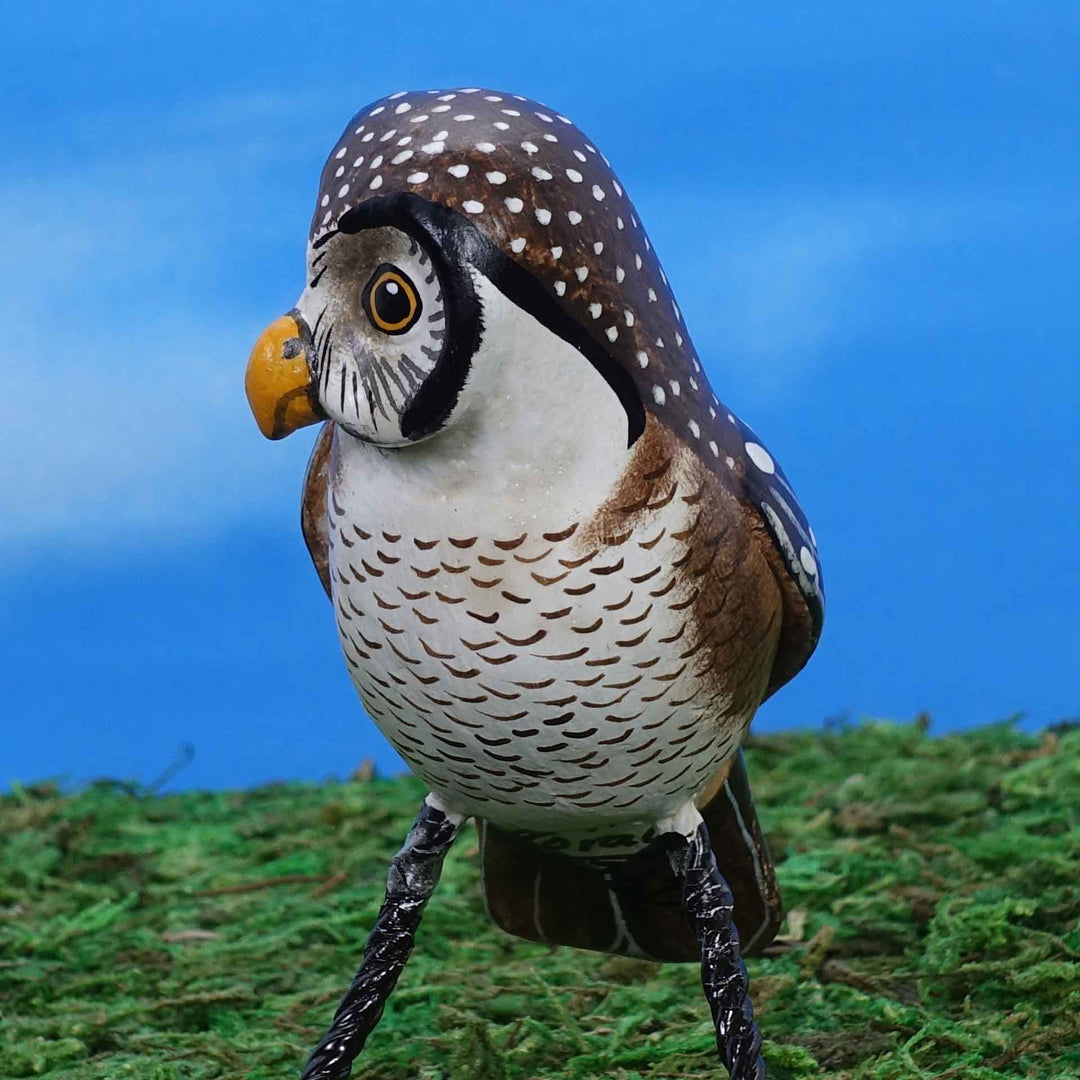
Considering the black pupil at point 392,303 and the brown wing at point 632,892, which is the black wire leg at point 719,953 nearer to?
the brown wing at point 632,892

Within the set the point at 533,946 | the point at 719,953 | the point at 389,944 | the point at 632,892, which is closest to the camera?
the point at 719,953

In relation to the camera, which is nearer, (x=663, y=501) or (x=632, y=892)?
(x=663, y=501)

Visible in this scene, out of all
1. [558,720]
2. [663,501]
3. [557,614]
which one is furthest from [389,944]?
[663,501]

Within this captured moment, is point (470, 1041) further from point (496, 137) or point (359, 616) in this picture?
point (496, 137)

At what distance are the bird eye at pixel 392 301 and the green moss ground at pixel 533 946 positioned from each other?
1.04m

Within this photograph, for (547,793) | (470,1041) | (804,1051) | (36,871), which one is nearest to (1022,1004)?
(804,1051)

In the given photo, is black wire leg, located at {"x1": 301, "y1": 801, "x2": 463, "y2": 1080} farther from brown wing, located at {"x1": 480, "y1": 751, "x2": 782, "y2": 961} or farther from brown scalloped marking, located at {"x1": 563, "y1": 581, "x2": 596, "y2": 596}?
brown scalloped marking, located at {"x1": 563, "y1": 581, "x2": 596, "y2": 596}

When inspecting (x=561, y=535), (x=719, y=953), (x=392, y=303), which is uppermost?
(x=392, y=303)

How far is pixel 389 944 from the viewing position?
1.96 metres

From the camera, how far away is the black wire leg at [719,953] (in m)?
1.86

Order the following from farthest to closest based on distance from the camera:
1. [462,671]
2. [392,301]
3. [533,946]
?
1. [533,946]
2. [462,671]
3. [392,301]

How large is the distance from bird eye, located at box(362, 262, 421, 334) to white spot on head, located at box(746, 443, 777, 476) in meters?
0.46

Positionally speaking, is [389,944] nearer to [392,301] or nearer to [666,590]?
[666,590]

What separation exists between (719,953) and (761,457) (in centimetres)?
55
